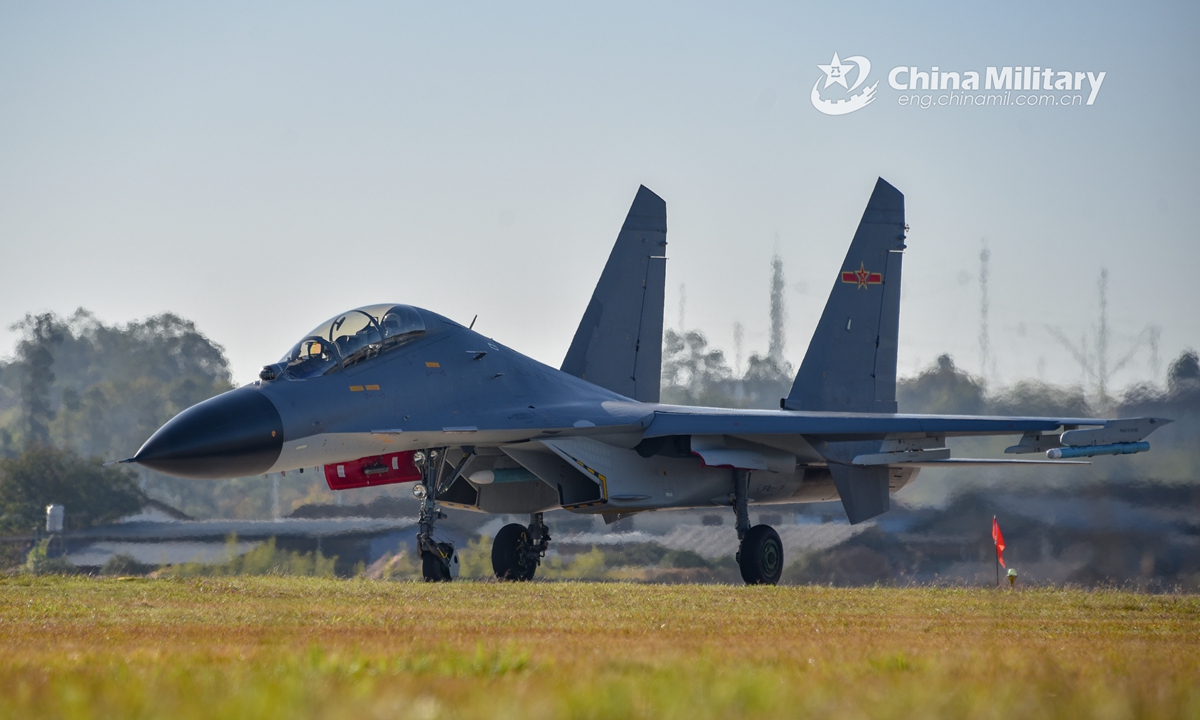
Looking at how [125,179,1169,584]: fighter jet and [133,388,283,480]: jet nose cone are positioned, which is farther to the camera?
[125,179,1169,584]: fighter jet

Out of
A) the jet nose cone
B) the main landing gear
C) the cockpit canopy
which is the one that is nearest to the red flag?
the main landing gear

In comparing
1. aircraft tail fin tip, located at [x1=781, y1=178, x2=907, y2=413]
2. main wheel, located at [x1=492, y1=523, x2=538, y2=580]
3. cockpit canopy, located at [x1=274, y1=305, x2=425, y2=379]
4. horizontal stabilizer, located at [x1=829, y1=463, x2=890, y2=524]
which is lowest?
main wheel, located at [x1=492, y1=523, x2=538, y2=580]

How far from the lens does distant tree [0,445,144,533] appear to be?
114 feet

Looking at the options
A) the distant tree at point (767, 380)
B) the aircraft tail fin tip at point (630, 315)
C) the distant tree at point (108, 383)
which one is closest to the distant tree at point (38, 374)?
the distant tree at point (108, 383)

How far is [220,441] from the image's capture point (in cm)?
1153

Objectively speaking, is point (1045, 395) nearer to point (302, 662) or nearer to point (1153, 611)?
point (1153, 611)

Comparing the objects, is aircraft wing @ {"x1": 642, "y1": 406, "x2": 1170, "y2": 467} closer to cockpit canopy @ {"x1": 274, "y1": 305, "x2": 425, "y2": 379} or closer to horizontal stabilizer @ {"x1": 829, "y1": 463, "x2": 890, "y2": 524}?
horizontal stabilizer @ {"x1": 829, "y1": 463, "x2": 890, "y2": 524}

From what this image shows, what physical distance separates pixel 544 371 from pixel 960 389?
1233 cm

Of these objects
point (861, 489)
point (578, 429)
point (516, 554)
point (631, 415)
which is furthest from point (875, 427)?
point (516, 554)

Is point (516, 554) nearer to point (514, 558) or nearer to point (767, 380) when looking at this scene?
point (514, 558)

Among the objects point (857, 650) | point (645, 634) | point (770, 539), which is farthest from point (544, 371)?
point (857, 650)

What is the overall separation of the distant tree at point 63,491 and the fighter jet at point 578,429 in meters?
20.6

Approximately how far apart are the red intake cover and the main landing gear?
4.12 m

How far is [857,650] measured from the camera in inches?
215
